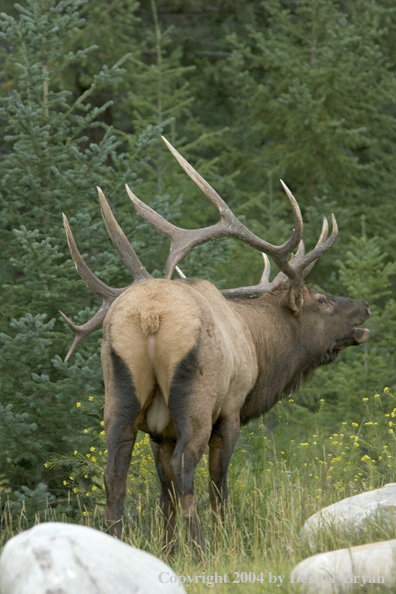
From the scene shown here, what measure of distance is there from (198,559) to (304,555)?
0.66 metres

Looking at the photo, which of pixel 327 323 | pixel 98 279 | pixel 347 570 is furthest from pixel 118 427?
pixel 327 323

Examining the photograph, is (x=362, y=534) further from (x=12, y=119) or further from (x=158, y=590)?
(x=12, y=119)

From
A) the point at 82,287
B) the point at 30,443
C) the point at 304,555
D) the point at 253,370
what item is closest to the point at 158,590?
the point at 304,555

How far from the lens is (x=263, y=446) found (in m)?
6.66

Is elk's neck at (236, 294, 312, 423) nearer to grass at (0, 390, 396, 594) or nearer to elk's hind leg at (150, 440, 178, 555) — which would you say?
grass at (0, 390, 396, 594)

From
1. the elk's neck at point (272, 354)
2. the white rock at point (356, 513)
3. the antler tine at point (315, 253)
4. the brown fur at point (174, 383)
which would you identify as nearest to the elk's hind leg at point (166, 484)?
the brown fur at point (174, 383)

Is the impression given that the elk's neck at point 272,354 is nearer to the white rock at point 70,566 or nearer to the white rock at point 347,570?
the white rock at point 347,570

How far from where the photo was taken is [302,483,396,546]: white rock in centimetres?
469

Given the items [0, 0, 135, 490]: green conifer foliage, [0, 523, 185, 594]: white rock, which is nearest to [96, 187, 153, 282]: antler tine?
[0, 0, 135, 490]: green conifer foliage

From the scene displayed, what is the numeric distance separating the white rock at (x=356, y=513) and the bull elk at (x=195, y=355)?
70cm

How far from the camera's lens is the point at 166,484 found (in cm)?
564

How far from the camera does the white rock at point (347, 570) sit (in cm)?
364

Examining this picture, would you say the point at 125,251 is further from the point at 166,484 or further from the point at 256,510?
the point at 256,510

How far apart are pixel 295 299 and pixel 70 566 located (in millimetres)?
3815
